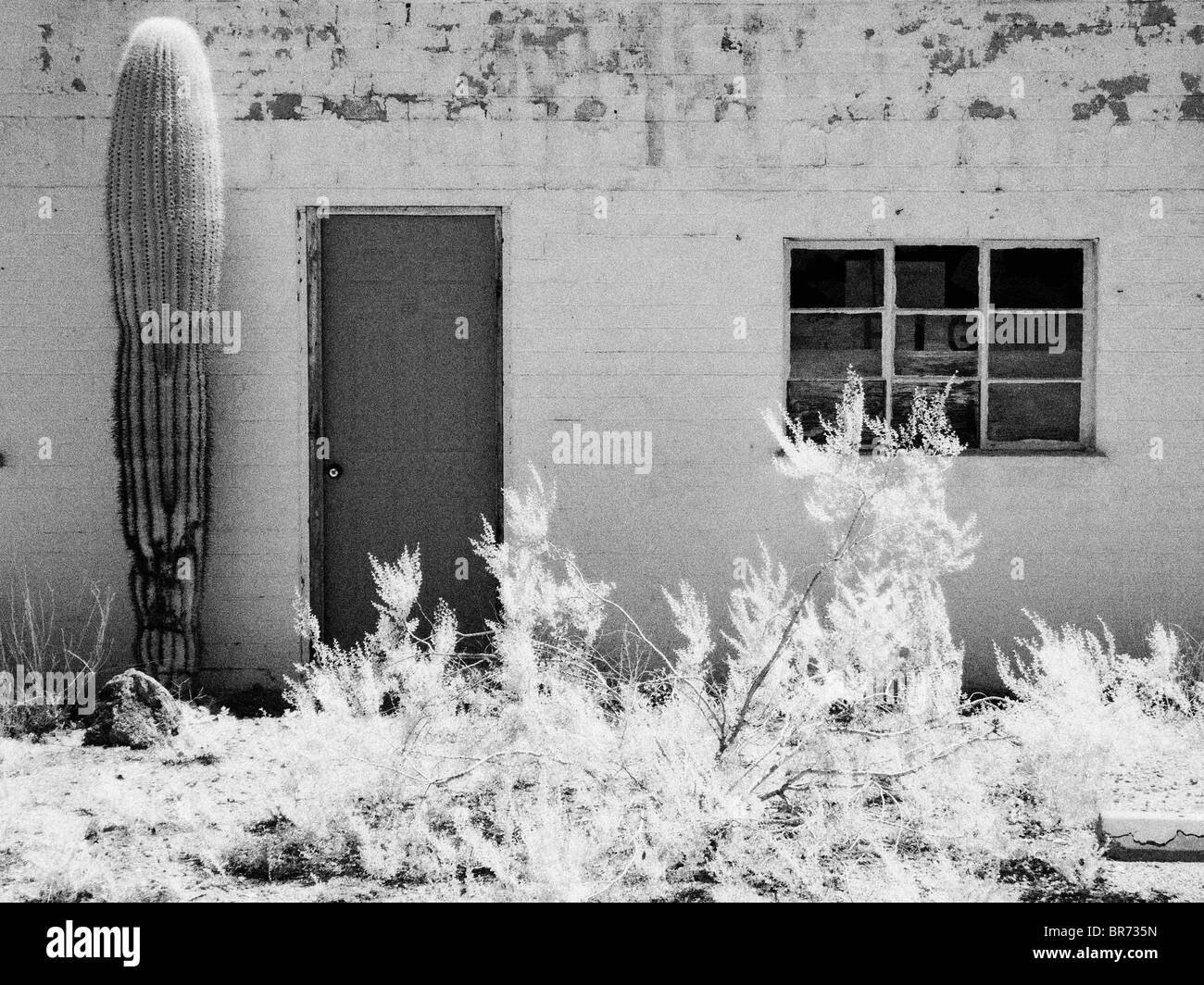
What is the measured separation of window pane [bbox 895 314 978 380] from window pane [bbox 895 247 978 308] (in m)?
0.08

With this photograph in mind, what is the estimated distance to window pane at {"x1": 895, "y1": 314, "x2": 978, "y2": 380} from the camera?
6.45 m

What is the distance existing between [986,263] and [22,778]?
17.3ft

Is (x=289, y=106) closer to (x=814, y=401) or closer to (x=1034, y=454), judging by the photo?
(x=814, y=401)

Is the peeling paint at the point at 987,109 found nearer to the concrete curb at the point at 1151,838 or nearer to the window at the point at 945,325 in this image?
the window at the point at 945,325

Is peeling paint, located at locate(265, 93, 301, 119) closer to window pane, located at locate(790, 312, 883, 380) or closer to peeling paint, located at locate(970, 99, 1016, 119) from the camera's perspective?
window pane, located at locate(790, 312, 883, 380)

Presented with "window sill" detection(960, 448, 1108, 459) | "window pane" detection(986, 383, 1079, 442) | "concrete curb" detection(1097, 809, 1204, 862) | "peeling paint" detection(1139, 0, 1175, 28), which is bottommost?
"concrete curb" detection(1097, 809, 1204, 862)

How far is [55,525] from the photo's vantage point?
247 inches

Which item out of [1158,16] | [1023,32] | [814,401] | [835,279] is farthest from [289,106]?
[1158,16]

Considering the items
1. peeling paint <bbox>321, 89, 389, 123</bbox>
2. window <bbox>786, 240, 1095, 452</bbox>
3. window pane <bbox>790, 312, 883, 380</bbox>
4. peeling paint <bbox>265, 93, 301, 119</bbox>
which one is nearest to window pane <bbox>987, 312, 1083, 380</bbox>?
window <bbox>786, 240, 1095, 452</bbox>

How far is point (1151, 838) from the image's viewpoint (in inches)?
160

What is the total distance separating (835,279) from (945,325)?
637 millimetres

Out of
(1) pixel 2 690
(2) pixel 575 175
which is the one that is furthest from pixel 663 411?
(1) pixel 2 690

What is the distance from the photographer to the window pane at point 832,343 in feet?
21.2

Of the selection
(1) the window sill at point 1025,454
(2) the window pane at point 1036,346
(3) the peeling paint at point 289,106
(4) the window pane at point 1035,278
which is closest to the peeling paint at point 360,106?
(3) the peeling paint at point 289,106
